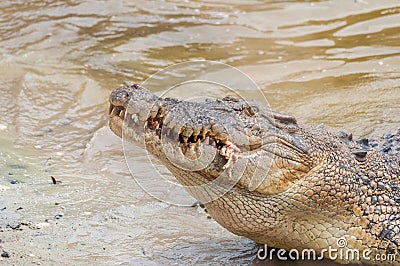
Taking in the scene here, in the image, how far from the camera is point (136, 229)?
14.1 ft

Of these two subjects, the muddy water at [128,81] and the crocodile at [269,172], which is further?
the muddy water at [128,81]

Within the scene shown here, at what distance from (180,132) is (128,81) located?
3.54 metres

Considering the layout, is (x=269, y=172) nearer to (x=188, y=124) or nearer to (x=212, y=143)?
(x=212, y=143)

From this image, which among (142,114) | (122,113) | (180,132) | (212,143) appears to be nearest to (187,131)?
(180,132)

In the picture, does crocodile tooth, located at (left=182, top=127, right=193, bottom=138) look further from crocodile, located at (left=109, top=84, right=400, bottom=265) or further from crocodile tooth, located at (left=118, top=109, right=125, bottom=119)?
crocodile tooth, located at (left=118, top=109, right=125, bottom=119)

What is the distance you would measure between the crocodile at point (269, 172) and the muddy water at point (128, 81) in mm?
497

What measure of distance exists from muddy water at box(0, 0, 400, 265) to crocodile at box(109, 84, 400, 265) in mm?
497

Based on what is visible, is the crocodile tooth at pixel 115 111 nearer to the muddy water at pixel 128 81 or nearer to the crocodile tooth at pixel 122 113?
the crocodile tooth at pixel 122 113

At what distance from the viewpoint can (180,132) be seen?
3.34m

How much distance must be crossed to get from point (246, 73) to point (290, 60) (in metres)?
0.55

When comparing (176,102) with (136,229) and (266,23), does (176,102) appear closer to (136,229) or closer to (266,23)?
(136,229)

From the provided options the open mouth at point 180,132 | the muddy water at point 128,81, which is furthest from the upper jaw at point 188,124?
the muddy water at point 128,81

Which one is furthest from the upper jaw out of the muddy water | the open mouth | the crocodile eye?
the muddy water

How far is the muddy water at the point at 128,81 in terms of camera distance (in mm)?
4148
